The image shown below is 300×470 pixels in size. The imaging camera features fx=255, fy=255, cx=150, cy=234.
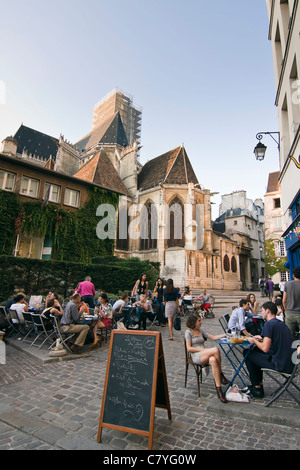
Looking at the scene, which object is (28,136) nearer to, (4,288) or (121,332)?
(4,288)

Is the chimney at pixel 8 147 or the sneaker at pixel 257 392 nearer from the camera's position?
the sneaker at pixel 257 392

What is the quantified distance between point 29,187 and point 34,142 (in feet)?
115

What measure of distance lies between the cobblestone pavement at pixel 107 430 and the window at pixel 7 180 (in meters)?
12.7

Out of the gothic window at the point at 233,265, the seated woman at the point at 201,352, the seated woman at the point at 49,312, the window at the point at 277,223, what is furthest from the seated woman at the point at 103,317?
the window at the point at 277,223

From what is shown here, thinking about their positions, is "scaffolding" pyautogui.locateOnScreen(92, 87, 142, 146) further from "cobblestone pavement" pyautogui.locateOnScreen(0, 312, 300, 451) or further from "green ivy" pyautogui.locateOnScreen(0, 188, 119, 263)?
"cobblestone pavement" pyautogui.locateOnScreen(0, 312, 300, 451)

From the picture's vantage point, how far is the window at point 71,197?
1739cm

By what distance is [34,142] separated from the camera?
4525cm

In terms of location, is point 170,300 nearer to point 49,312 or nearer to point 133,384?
point 49,312

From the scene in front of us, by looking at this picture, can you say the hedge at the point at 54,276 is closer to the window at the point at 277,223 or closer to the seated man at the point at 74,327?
Result: the seated man at the point at 74,327

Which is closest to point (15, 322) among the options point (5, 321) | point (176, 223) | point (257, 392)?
point (5, 321)

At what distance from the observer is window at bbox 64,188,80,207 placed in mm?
17391

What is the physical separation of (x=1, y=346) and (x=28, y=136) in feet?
154

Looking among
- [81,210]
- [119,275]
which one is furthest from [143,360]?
[81,210]

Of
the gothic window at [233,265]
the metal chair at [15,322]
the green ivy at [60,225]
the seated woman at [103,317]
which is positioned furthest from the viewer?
the gothic window at [233,265]
